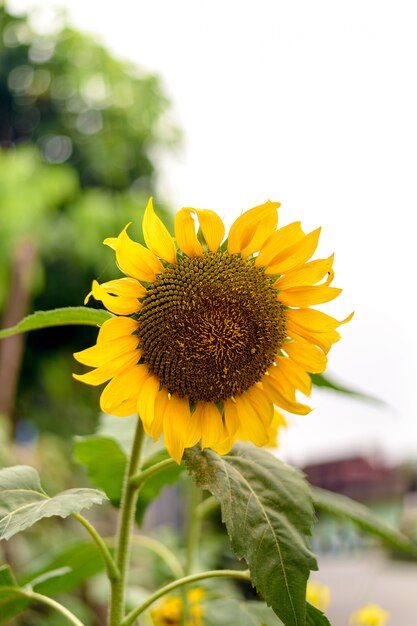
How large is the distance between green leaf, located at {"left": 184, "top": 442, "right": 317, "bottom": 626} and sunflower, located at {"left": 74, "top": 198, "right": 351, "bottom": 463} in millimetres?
17

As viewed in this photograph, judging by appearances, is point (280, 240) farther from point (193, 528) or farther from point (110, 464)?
point (193, 528)

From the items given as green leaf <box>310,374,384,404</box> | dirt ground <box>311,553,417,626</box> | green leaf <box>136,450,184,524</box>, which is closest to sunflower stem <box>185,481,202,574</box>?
green leaf <box>136,450,184,524</box>

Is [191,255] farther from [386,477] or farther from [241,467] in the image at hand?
[386,477]

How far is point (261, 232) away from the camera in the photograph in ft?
1.29

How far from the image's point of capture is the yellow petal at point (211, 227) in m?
0.39

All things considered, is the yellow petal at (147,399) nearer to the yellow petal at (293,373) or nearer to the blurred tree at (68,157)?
the yellow petal at (293,373)

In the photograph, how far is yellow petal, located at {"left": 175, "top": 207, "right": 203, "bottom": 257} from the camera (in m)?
0.38

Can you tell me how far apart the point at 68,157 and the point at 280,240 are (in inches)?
221

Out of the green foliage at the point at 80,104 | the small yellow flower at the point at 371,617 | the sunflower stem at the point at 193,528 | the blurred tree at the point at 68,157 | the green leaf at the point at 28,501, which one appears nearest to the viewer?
the green leaf at the point at 28,501

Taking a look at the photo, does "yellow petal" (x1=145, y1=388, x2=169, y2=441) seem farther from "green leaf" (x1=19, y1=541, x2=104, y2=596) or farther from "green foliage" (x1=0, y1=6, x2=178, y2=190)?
"green foliage" (x1=0, y1=6, x2=178, y2=190)

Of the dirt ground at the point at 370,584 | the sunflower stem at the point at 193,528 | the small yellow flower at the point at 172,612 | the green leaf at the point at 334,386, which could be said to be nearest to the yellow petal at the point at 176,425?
the green leaf at the point at 334,386

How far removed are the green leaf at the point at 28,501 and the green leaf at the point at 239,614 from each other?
0.55ft

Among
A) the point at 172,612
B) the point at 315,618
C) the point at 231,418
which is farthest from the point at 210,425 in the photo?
the point at 172,612

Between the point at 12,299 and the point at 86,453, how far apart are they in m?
2.39
